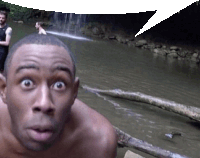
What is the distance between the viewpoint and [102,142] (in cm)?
145

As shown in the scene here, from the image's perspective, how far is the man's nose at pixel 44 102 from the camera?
3.47 feet

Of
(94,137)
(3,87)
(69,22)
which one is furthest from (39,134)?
(69,22)

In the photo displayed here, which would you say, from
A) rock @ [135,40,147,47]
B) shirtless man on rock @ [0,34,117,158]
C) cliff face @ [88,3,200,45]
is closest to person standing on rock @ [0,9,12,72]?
shirtless man on rock @ [0,34,117,158]

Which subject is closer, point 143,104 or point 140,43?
point 143,104

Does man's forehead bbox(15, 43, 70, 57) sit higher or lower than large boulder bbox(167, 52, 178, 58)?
higher

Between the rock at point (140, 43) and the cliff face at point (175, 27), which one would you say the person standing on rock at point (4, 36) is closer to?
the rock at point (140, 43)

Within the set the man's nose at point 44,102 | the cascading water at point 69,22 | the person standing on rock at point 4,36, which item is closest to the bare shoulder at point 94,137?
the man's nose at point 44,102

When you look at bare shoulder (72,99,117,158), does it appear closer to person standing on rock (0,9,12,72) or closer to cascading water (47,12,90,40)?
person standing on rock (0,9,12,72)

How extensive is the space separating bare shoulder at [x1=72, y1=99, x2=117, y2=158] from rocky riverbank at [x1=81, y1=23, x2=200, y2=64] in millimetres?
13707

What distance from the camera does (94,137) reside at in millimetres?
1450

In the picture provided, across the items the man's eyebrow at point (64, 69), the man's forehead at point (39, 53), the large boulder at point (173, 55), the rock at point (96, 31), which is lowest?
the large boulder at point (173, 55)

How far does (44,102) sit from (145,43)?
1619cm

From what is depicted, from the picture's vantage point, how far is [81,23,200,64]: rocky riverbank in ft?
50.0

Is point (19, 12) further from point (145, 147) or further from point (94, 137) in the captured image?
point (94, 137)
